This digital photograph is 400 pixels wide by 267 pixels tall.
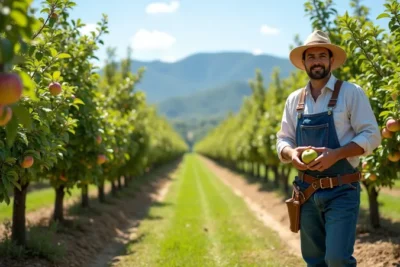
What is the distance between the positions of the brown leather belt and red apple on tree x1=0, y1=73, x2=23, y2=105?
3121 millimetres

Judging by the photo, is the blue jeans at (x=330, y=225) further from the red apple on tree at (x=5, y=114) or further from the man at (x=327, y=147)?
the red apple on tree at (x=5, y=114)

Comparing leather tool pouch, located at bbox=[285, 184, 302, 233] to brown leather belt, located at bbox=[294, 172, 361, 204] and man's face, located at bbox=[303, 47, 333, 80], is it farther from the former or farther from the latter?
man's face, located at bbox=[303, 47, 333, 80]

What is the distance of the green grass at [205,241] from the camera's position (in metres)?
9.11

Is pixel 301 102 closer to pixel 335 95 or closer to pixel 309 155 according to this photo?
pixel 335 95

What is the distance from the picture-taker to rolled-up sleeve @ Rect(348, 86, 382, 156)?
425cm

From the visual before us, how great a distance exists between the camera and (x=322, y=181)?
4.45 m

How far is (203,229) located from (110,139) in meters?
4.47

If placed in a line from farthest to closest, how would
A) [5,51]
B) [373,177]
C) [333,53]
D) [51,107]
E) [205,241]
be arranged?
[205,241], [373,177], [51,107], [333,53], [5,51]

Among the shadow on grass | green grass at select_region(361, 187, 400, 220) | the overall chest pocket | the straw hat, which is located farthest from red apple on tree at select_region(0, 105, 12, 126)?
green grass at select_region(361, 187, 400, 220)

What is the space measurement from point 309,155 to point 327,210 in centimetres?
61

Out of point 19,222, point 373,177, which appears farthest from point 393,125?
point 19,222

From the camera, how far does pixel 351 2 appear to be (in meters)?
11.9

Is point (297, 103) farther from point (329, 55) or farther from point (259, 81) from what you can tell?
point (259, 81)

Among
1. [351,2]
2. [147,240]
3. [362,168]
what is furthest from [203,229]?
[351,2]
